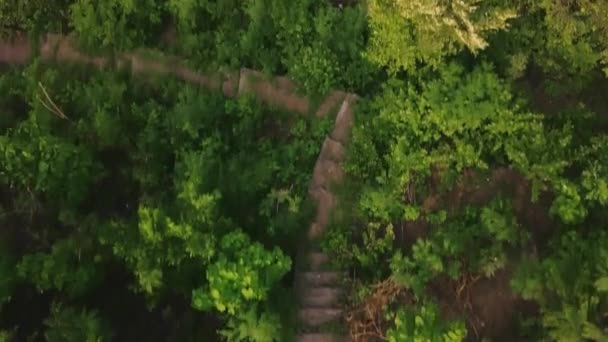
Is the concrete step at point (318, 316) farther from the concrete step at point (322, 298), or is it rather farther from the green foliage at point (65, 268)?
the green foliage at point (65, 268)

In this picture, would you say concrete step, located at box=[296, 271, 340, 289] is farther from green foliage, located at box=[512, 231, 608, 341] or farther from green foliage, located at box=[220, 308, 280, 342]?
green foliage, located at box=[512, 231, 608, 341]

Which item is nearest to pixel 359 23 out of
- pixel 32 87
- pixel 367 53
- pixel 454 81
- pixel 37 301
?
pixel 367 53

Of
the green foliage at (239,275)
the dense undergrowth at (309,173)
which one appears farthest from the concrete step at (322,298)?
the green foliage at (239,275)

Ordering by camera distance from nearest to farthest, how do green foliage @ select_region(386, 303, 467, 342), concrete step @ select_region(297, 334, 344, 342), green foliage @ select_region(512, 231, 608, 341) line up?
1. green foliage @ select_region(512, 231, 608, 341)
2. green foliage @ select_region(386, 303, 467, 342)
3. concrete step @ select_region(297, 334, 344, 342)

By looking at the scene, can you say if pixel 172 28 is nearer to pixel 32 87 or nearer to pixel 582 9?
pixel 32 87

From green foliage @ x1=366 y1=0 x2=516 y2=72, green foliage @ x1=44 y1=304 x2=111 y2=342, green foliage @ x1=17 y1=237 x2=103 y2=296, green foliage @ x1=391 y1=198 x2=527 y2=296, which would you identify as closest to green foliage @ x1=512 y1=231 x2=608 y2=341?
green foliage @ x1=391 y1=198 x2=527 y2=296

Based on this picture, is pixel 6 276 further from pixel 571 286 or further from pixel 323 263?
pixel 571 286

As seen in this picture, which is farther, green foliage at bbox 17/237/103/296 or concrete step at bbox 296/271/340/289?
concrete step at bbox 296/271/340/289
